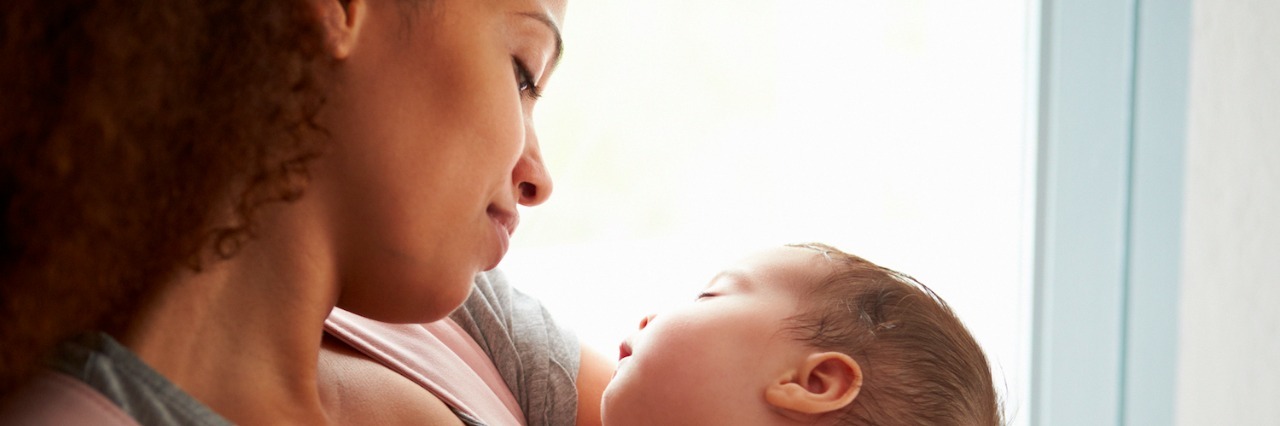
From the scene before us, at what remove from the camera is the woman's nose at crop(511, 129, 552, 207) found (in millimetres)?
925

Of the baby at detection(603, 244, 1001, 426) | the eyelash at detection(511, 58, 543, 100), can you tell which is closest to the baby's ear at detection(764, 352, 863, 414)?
the baby at detection(603, 244, 1001, 426)

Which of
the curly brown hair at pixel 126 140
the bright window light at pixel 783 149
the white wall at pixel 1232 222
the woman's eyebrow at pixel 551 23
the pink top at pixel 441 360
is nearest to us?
the curly brown hair at pixel 126 140

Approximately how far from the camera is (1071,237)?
161 centimetres

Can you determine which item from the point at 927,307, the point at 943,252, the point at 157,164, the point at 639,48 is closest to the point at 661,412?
the point at 927,307

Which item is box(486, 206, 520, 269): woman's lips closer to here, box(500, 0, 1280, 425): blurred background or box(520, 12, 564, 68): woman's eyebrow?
box(520, 12, 564, 68): woman's eyebrow

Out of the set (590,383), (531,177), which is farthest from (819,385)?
(531,177)

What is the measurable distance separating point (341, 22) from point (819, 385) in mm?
582

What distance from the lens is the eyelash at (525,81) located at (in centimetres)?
87

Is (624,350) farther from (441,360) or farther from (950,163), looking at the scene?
(950,163)

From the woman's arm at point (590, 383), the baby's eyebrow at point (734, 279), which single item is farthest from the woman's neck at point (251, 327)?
the baby's eyebrow at point (734, 279)

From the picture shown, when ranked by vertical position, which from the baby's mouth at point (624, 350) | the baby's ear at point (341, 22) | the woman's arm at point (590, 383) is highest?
the baby's ear at point (341, 22)

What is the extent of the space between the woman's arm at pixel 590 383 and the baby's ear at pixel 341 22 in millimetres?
485

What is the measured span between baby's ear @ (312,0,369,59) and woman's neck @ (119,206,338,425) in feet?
0.43

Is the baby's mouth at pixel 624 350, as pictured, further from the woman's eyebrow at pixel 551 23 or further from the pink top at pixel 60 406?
the pink top at pixel 60 406
